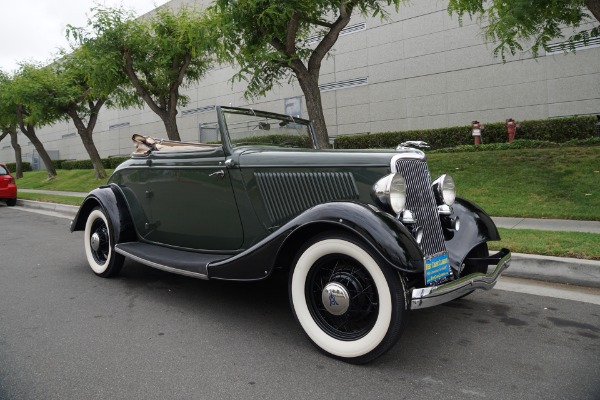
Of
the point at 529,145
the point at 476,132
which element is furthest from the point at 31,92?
the point at 529,145

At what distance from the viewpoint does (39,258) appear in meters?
5.61

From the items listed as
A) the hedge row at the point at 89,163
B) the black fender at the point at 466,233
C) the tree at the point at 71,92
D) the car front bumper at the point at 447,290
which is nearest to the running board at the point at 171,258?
the car front bumper at the point at 447,290

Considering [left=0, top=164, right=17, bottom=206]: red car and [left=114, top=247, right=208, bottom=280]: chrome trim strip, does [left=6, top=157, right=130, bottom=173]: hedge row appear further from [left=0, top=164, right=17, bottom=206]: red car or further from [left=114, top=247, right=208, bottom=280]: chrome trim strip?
[left=114, top=247, right=208, bottom=280]: chrome trim strip

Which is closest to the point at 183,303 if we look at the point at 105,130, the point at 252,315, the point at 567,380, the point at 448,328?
the point at 252,315

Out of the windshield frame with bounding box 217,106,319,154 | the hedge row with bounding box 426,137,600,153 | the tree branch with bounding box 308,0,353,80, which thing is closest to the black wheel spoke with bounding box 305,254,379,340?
the windshield frame with bounding box 217,106,319,154

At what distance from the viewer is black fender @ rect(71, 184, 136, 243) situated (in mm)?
4375

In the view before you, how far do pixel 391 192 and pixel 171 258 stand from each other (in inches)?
76.6

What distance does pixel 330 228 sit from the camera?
8.89 feet

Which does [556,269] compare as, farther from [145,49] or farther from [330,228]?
[145,49]

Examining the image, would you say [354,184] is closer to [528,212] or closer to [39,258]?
[39,258]

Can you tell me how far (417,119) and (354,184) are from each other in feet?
46.3

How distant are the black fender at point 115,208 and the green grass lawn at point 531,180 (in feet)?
18.2

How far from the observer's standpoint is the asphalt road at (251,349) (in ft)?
7.60

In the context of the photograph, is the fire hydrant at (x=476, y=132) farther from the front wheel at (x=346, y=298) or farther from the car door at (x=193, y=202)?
the front wheel at (x=346, y=298)
